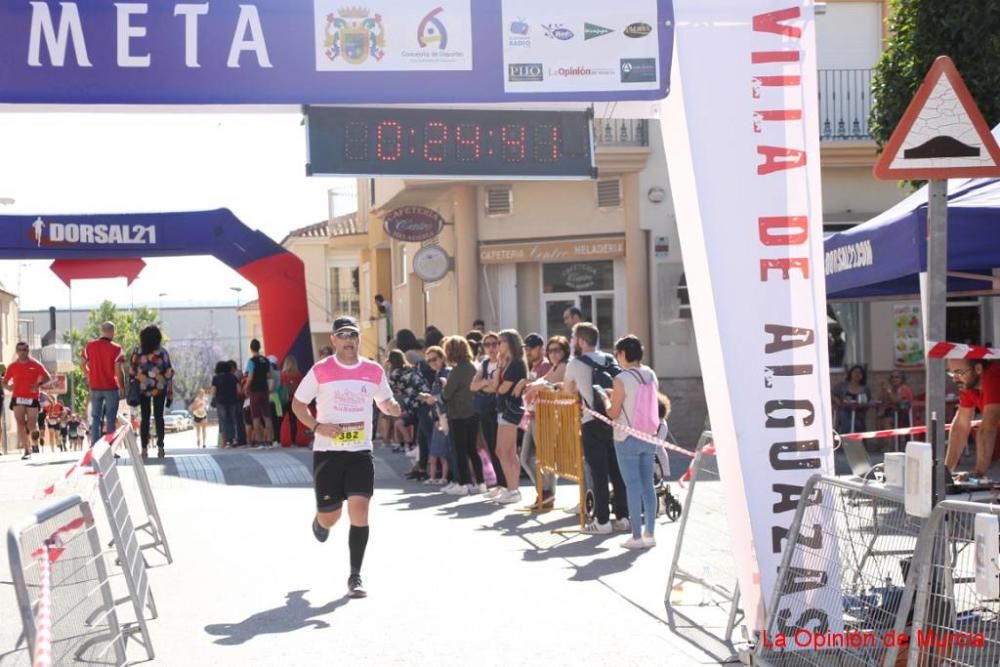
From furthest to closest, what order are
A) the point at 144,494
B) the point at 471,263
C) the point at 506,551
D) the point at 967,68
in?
the point at 471,263
the point at 967,68
the point at 506,551
the point at 144,494

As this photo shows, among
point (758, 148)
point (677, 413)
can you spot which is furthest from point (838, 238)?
point (677, 413)

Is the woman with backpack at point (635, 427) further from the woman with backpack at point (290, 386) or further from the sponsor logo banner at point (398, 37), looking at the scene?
the woman with backpack at point (290, 386)

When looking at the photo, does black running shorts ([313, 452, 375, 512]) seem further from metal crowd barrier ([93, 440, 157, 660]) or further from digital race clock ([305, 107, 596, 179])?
digital race clock ([305, 107, 596, 179])

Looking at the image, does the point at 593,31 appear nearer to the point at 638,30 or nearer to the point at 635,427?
the point at 638,30

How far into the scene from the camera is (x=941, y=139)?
6867 millimetres

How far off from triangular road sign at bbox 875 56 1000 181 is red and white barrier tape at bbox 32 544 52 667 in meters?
4.19

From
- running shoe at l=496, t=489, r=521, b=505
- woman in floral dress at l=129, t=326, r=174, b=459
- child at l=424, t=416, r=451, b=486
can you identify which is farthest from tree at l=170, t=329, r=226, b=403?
running shoe at l=496, t=489, r=521, b=505

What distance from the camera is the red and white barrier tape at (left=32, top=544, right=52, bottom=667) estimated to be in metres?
4.59

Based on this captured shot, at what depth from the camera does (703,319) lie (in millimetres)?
7598

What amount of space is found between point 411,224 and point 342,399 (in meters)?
18.5

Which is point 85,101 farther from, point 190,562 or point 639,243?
point 639,243

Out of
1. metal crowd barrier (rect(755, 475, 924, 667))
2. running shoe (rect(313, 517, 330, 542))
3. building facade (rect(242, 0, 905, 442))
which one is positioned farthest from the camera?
building facade (rect(242, 0, 905, 442))

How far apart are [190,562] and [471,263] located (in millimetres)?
18184

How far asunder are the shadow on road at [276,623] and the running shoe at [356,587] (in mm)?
76
